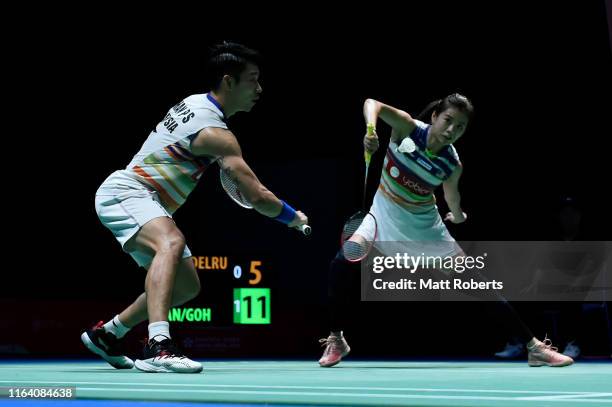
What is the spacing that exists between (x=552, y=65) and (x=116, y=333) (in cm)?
623

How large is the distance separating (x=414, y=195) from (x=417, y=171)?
17 centimetres

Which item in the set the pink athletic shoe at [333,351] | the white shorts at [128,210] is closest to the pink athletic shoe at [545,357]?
the pink athletic shoe at [333,351]

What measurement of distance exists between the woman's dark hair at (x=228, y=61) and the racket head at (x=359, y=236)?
4.39 ft

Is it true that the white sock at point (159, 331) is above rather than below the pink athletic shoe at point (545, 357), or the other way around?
above

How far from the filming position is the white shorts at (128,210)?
5.13 m

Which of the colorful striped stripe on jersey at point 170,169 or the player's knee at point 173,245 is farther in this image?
the colorful striped stripe on jersey at point 170,169

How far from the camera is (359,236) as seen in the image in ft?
20.9

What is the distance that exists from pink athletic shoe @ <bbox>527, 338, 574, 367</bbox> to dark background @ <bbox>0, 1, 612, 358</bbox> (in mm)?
3212

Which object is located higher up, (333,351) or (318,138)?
(318,138)

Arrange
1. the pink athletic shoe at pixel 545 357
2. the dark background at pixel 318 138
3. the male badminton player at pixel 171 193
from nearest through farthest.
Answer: the male badminton player at pixel 171 193 → the pink athletic shoe at pixel 545 357 → the dark background at pixel 318 138

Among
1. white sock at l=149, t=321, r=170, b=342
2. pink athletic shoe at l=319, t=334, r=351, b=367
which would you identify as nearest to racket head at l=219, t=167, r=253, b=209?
white sock at l=149, t=321, r=170, b=342

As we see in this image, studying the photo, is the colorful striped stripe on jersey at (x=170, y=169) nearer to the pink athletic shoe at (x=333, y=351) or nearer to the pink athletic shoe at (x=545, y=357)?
the pink athletic shoe at (x=333, y=351)

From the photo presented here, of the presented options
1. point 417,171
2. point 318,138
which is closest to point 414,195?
point 417,171

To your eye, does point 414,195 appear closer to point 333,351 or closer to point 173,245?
point 333,351
